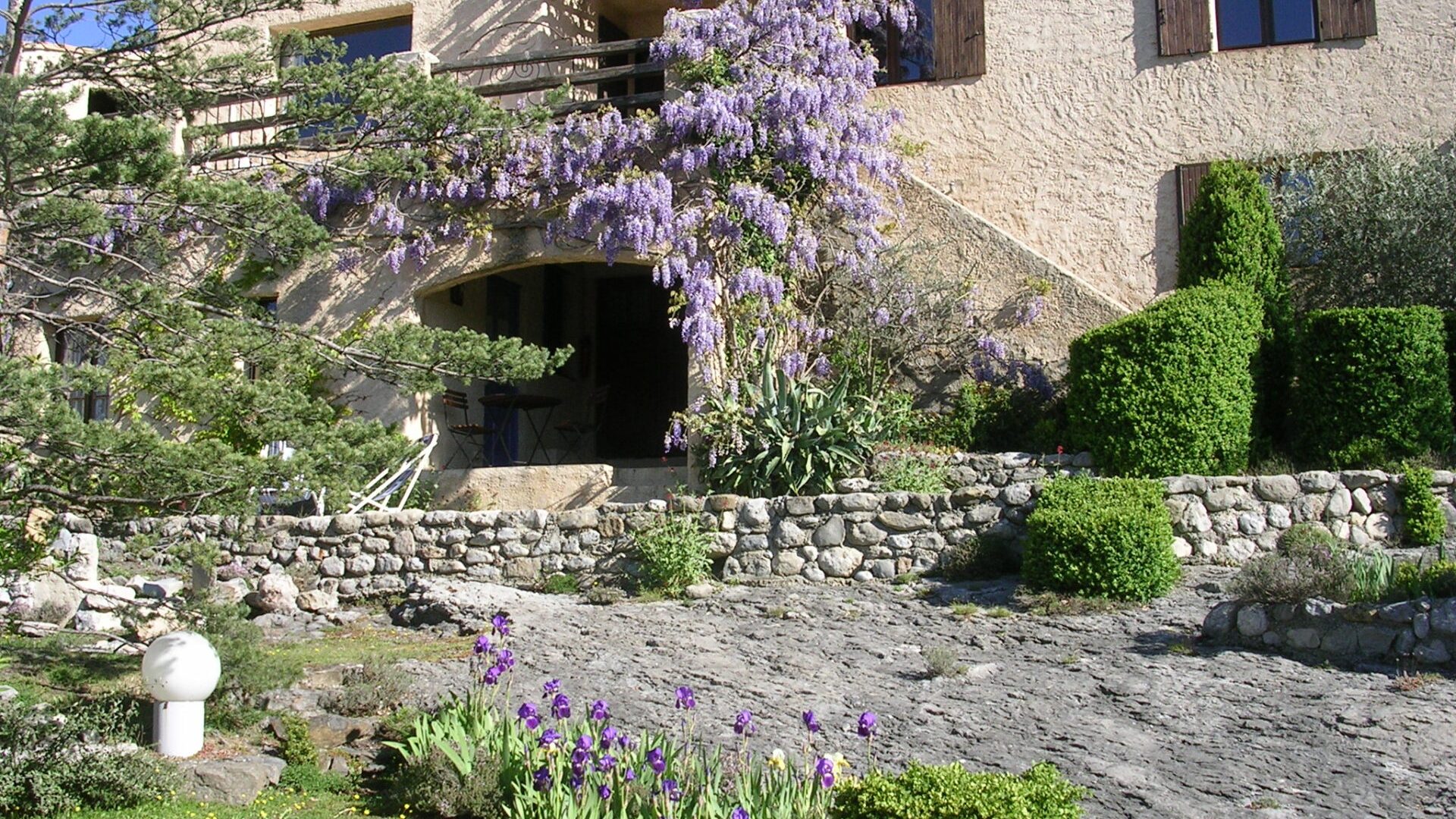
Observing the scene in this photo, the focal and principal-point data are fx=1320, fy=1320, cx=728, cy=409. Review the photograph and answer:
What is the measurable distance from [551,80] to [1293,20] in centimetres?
763

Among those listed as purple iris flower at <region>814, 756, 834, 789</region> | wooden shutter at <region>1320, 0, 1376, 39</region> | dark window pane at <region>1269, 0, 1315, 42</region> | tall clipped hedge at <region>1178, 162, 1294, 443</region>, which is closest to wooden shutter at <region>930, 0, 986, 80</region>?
dark window pane at <region>1269, 0, 1315, 42</region>

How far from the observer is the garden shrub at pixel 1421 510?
9836 millimetres

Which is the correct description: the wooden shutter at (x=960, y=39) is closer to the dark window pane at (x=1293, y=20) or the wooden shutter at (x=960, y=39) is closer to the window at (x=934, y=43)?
the window at (x=934, y=43)

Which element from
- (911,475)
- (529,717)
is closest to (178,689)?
(529,717)

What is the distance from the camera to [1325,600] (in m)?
8.12

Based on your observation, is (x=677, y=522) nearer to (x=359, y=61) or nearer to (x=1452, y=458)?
(x=359, y=61)

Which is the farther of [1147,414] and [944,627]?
[1147,414]

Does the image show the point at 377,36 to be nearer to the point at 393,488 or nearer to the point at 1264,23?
the point at 393,488

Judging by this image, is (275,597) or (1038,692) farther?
(275,597)

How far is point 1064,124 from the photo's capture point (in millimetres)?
13750

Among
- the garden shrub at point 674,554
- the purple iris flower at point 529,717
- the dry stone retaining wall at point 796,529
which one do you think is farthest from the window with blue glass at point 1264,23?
the purple iris flower at point 529,717

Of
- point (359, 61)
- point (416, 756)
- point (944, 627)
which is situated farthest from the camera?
point (944, 627)

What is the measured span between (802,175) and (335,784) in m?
8.04

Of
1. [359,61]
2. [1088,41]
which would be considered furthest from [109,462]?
[1088,41]
